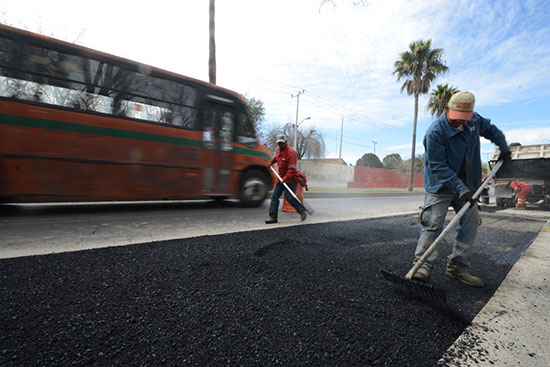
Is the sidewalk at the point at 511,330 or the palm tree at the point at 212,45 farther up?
the palm tree at the point at 212,45

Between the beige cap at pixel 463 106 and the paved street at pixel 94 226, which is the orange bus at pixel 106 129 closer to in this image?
the paved street at pixel 94 226

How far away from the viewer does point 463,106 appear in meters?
2.21

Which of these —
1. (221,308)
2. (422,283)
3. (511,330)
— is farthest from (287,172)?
(511,330)

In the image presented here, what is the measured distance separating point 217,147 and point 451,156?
5139 mm

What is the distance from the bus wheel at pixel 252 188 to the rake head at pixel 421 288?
17.0 feet

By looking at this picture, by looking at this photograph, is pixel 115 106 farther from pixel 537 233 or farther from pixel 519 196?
pixel 519 196

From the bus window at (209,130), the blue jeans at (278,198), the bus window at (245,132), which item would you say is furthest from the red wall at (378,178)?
the blue jeans at (278,198)

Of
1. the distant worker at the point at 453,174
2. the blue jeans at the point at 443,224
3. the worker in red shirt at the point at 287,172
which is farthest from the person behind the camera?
the worker in red shirt at the point at 287,172

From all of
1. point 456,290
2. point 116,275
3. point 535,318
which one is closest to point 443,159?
point 456,290

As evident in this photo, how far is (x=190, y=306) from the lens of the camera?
5.61 ft

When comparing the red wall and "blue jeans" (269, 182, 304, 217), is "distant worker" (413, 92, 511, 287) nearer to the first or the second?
"blue jeans" (269, 182, 304, 217)

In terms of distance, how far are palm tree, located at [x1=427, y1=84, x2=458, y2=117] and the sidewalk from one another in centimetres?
2494

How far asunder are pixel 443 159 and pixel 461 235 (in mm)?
748

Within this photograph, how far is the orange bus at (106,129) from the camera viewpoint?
438 cm
